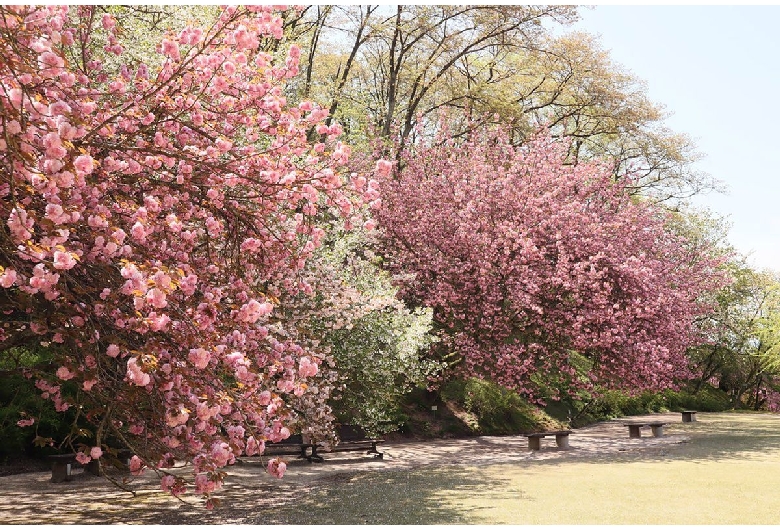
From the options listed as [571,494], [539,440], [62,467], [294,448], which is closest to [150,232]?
[571,494]

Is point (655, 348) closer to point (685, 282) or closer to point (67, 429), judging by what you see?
point (685, 282)

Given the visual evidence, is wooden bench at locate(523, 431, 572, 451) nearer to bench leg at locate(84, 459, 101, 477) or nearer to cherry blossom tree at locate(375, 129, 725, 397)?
cherry blossom tree at locate(375, 129, 725, 397)

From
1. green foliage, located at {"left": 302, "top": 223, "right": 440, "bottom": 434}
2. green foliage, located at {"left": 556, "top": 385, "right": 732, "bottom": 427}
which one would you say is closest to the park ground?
green foliage, located at {"left": 302, "top": 223, "right": 440, "bottom": 434}

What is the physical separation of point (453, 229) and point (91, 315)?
1429 cm

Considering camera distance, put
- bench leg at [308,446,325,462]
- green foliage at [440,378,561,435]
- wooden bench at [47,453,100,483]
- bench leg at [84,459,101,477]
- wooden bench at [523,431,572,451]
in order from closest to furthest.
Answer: wooden bench at [47,453,100,483]
bench leg at [84,459,101,477]
bench leg at [308,446,325,462]
wooden bench at [523,431,572,451]
green foliage at [440,378,561,435]

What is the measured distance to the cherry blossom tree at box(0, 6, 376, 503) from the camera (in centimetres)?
492

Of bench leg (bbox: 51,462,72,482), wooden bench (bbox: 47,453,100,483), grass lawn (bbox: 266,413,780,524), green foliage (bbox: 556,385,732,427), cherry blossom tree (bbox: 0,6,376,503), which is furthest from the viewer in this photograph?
green foliage (bbox: 556,385,732,427)

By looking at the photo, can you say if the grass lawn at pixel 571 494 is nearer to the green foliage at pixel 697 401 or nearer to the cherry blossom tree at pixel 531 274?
the cherry blossom tree at pixel 531 274

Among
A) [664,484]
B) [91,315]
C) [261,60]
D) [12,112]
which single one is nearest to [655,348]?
[664,484]

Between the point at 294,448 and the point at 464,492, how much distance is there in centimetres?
579

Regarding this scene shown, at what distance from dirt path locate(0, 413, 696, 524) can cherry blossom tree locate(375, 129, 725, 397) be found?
191 centimetres

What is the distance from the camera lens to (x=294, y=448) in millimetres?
16219

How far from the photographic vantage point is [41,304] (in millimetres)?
5836

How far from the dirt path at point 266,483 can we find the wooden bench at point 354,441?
0.26 m
